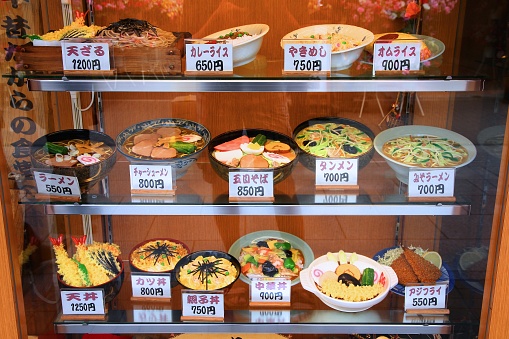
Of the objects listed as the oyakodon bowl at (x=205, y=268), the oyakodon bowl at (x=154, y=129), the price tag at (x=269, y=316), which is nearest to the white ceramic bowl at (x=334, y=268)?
the price tag at (x=269, y=316)

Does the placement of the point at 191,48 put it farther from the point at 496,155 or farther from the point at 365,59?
the point at 496,155

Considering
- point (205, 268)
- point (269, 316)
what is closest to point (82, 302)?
point (205, 268)

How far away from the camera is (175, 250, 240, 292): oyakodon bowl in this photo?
1891 millimetres

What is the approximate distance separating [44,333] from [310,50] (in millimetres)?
1385

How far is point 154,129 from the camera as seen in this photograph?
6.57 feet

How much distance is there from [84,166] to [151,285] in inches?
20.9

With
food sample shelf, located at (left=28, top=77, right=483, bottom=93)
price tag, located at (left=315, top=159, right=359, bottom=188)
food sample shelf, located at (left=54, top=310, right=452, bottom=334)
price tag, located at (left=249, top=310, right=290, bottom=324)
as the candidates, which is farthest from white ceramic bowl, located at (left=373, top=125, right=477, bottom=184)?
price tag, located at (left=249, top=310, right=290, bottom=324)

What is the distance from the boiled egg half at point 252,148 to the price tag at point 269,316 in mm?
611

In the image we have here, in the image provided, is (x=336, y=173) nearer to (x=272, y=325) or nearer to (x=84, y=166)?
(x=272, y=325)

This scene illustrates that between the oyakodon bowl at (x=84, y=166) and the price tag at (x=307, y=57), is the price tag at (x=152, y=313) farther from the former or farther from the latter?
the price tag at (x=307, y=57)

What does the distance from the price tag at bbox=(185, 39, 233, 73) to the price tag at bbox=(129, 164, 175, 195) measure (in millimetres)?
381

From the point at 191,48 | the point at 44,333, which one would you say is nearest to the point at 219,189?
the point at 191,48

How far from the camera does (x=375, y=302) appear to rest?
180 cm

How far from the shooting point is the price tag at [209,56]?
5.32 ft
